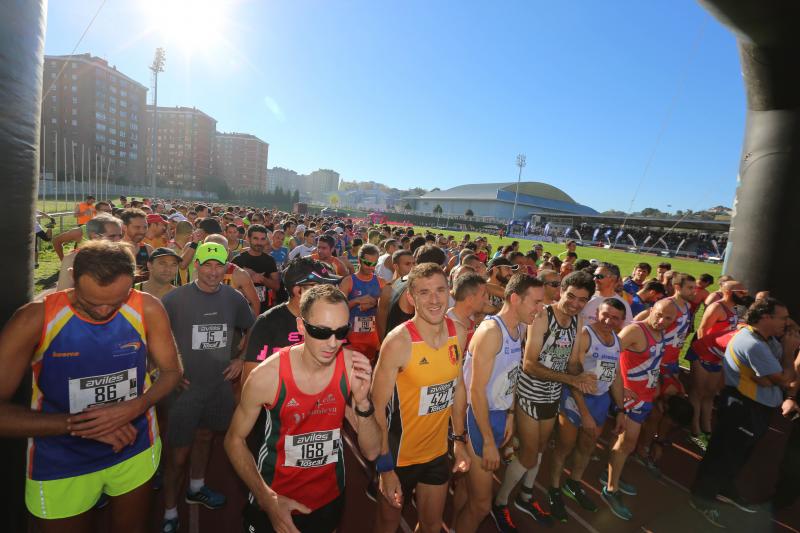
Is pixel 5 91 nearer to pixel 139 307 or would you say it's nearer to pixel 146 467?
pixel 139 307

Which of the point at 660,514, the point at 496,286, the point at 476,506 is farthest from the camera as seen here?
the point at 496,286

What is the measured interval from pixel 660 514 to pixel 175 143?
125203 millimetres

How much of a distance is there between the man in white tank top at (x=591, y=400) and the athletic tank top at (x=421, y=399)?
1.70m

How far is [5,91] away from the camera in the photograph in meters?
2.39

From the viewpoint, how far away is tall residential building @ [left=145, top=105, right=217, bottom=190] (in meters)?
102

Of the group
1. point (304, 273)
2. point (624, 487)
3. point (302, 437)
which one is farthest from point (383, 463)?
point (624, 487)

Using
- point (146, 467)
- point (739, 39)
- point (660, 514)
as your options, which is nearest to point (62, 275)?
point (146, 467)

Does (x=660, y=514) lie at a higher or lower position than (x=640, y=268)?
lower

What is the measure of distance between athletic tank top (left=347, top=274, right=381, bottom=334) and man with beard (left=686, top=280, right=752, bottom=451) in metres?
5.12

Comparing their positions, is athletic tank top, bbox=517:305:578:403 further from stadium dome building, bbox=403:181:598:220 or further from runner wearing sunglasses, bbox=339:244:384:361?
stadium dome building, bbox=403:181:598:220

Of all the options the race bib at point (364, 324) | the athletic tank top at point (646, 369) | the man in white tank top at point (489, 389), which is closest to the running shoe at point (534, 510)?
the man in white tank top at point (489, 389)

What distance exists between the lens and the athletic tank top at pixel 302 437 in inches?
84.7

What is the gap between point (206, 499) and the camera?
12.1 ft

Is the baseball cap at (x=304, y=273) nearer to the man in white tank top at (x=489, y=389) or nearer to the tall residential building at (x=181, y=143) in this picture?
the man in white tank top at (x=489, y=389)
